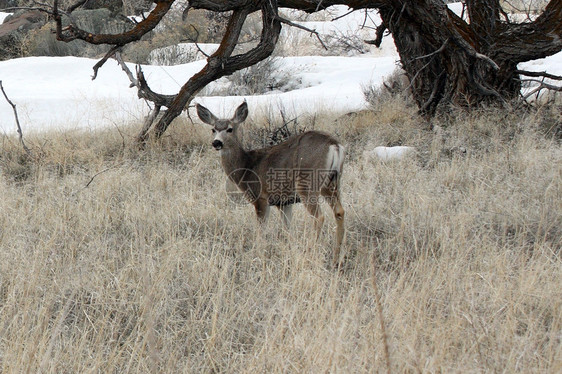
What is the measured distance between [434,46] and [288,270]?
4776 mm

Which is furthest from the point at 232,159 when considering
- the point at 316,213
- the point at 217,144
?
the point at 316,213

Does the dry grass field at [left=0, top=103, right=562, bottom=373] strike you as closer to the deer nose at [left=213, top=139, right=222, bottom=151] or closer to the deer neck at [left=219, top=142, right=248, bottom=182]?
the deer neck at [left=219, top=142, right=248, bottom=182]

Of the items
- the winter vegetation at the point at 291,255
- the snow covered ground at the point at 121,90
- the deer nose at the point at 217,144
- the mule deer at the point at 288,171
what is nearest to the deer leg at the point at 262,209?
the mule deer at the point at 288,171

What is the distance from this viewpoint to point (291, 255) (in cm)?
396

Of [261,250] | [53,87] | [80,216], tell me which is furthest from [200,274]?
[53,87]

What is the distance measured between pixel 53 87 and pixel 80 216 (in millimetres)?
8159

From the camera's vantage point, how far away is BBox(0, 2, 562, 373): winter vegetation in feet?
8.96

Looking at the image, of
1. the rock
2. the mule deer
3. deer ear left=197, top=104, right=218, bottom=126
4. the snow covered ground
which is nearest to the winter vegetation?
the mule deer

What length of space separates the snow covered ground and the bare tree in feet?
3.88

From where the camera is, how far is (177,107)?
23.1ft

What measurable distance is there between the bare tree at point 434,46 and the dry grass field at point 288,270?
1009 mm

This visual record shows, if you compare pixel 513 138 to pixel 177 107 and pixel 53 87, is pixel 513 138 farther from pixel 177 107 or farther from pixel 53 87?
pixel 53 87

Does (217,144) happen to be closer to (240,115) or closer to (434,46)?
(240,115)

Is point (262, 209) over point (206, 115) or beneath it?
beneath
